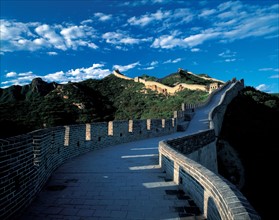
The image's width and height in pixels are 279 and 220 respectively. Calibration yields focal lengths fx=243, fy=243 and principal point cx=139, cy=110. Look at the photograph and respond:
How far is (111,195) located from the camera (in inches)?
177

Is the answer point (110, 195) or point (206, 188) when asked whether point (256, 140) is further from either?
point (206, 188)

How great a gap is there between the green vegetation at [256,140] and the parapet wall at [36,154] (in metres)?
10.4

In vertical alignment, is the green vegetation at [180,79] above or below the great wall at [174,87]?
above

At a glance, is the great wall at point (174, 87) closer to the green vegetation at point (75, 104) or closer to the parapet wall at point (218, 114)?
the green vegetation at point (75, 104)

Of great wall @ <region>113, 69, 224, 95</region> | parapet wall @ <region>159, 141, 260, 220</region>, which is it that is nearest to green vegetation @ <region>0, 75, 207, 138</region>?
great wall @ <region>113, 69, 224, 95</region>

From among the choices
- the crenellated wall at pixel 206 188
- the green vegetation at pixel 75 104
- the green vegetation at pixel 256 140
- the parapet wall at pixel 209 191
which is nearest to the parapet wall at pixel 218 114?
the green vegetation at pixel 256 140

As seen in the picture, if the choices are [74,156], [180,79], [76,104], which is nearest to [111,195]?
[74,156]

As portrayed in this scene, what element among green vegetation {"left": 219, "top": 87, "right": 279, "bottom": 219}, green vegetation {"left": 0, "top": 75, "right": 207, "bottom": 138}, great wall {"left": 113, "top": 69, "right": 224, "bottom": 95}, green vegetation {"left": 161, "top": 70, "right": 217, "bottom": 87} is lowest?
green vegetation {"left": 219, "top": 87, "right": 279, "bottom": 219}

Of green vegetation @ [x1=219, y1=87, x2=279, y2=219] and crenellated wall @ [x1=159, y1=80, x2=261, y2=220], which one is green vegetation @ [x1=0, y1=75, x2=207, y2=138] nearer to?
green vegetation @ [x1=219, y1=87, x2=279, y2=219]

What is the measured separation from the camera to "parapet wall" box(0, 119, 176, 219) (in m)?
3.66

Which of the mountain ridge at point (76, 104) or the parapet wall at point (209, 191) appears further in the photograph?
the mountain ridge at point (76, 104)

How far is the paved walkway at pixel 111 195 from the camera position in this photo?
147 inches

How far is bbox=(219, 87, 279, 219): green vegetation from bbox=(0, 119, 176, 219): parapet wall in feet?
34.2

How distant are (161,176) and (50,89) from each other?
46.7 meters
